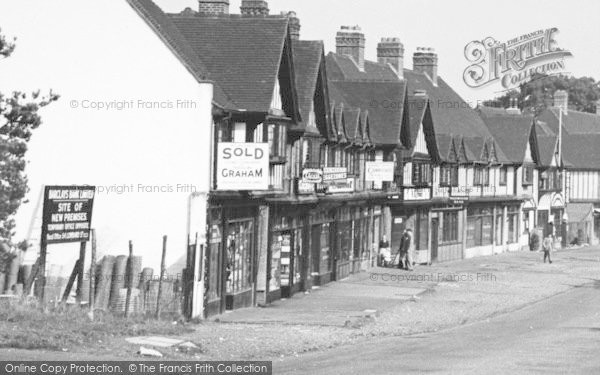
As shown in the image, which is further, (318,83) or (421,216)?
(421,216)

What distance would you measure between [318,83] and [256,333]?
1553 cm

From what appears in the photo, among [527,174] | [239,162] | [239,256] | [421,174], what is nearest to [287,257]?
[239,256]

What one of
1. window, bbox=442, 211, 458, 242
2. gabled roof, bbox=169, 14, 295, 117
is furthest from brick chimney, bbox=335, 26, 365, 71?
gabled roof, bbox=169, 14, 295, 117

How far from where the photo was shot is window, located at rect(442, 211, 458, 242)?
66.7 meters

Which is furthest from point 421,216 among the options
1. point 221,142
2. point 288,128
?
point 221,142

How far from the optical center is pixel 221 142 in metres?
32.6

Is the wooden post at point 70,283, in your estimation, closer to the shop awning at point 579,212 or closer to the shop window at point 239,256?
the shop window at point 239,256

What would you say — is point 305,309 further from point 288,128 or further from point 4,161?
point 4,161

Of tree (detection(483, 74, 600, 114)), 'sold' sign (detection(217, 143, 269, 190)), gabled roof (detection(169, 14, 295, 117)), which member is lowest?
'sold' sign (detection(217, 143, 269, 190))

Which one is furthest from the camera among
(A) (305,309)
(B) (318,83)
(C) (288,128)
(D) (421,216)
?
(D) (421,216)

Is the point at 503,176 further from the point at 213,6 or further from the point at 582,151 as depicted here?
the point at 213,6

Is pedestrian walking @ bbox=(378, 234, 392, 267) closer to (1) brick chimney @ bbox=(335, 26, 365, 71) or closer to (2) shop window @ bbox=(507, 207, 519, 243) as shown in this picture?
(1) brick chimney @ bbox=(335, 26, 365, 71)

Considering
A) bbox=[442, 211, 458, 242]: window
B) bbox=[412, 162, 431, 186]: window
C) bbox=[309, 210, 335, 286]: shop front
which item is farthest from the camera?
bbox=[442, 211, 458, 242]: window

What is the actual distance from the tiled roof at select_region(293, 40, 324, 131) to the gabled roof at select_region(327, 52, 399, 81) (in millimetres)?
14926
